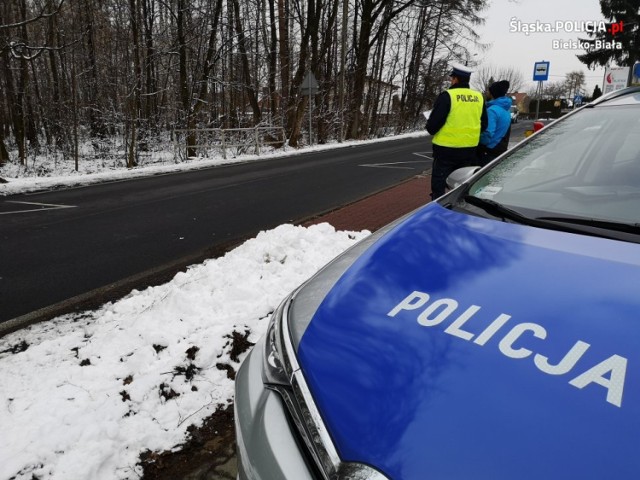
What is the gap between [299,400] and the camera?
1294 mm

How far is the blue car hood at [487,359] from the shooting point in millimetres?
922

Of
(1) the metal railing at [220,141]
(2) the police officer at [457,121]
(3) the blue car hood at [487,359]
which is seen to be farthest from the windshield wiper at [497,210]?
(1) the metal railing at [220,141]

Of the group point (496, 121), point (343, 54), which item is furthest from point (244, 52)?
point (496, 121)

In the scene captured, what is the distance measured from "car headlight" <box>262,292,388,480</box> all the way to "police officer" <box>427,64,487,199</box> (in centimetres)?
445

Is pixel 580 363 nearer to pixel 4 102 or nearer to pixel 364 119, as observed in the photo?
pixel 4 102

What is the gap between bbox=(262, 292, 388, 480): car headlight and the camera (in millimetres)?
1053

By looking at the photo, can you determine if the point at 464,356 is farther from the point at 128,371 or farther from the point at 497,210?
the point at 128,371

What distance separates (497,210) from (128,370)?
2.31 metres

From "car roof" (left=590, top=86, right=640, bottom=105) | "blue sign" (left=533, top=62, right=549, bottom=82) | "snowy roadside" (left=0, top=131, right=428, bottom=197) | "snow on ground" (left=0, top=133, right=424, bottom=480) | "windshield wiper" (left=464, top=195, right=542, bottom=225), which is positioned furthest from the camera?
"blue sign" (left=533, top=62, right=549, bottom=82)

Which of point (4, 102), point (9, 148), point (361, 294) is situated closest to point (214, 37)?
point (4, 102)

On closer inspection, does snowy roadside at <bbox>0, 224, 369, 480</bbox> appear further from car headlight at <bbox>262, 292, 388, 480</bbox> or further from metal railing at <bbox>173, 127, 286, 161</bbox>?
metal railing at <bbox>173, 127, 286, 161</bbox>

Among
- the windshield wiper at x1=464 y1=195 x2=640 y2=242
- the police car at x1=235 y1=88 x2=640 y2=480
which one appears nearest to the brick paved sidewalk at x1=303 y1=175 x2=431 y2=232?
the windshield wiper at x1=464 y1=195 x2=640 y2=242

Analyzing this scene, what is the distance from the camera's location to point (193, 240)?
5.99 m

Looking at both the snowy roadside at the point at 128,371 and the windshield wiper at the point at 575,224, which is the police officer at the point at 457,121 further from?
the windshield wiper at the point at 575,224
